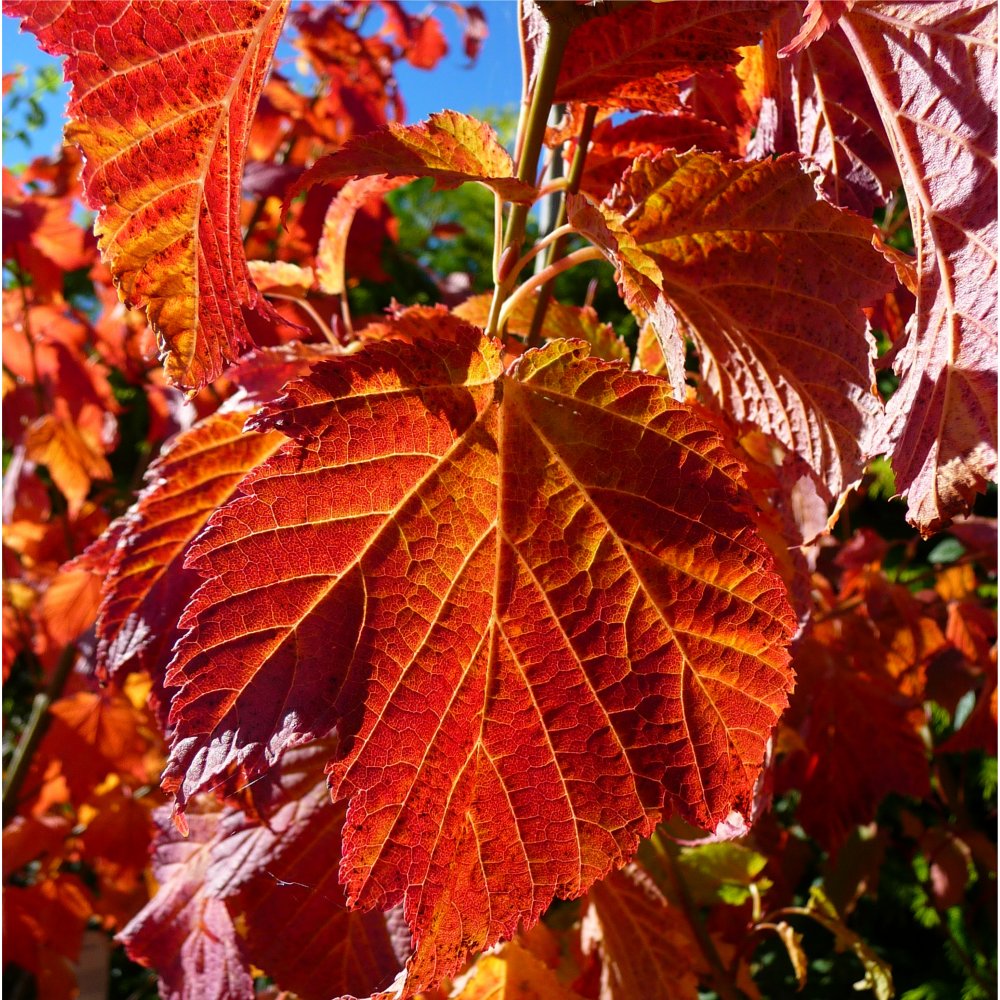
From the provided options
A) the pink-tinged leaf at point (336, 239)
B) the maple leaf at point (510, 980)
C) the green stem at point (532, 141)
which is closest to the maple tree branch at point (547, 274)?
the green stem at point (532, 141)

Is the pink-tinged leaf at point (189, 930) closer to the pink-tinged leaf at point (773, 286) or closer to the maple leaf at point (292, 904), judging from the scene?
the maple leaf at point (292, 904)

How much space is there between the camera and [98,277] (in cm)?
208

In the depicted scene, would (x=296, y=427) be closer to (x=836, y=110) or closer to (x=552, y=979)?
(x=836, y=110)

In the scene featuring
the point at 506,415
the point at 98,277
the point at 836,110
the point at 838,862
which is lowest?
the point at 838,862

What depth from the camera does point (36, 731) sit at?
66.6 inches

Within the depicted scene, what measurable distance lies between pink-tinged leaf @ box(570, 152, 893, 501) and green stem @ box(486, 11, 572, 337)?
7cm

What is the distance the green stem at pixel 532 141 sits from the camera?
1.80ft

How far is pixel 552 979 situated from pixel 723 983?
26 centimetres

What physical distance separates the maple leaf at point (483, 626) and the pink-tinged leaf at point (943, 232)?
0.28 feet

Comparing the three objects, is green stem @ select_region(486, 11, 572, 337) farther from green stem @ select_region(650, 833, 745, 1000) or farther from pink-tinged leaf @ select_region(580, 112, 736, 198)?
green stem @ select_region(650, 833, 745, 1000)

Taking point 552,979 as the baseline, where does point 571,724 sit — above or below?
above

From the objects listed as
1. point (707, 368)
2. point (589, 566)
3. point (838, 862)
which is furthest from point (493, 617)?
point (838, 862)

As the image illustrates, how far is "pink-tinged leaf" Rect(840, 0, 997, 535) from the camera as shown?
436 mm

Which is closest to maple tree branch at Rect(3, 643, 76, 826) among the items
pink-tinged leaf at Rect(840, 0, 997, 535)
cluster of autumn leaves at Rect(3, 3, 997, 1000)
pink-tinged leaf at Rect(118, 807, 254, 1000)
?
cluster of autumn leaves at Rect(3, 3, 997, 1000)
